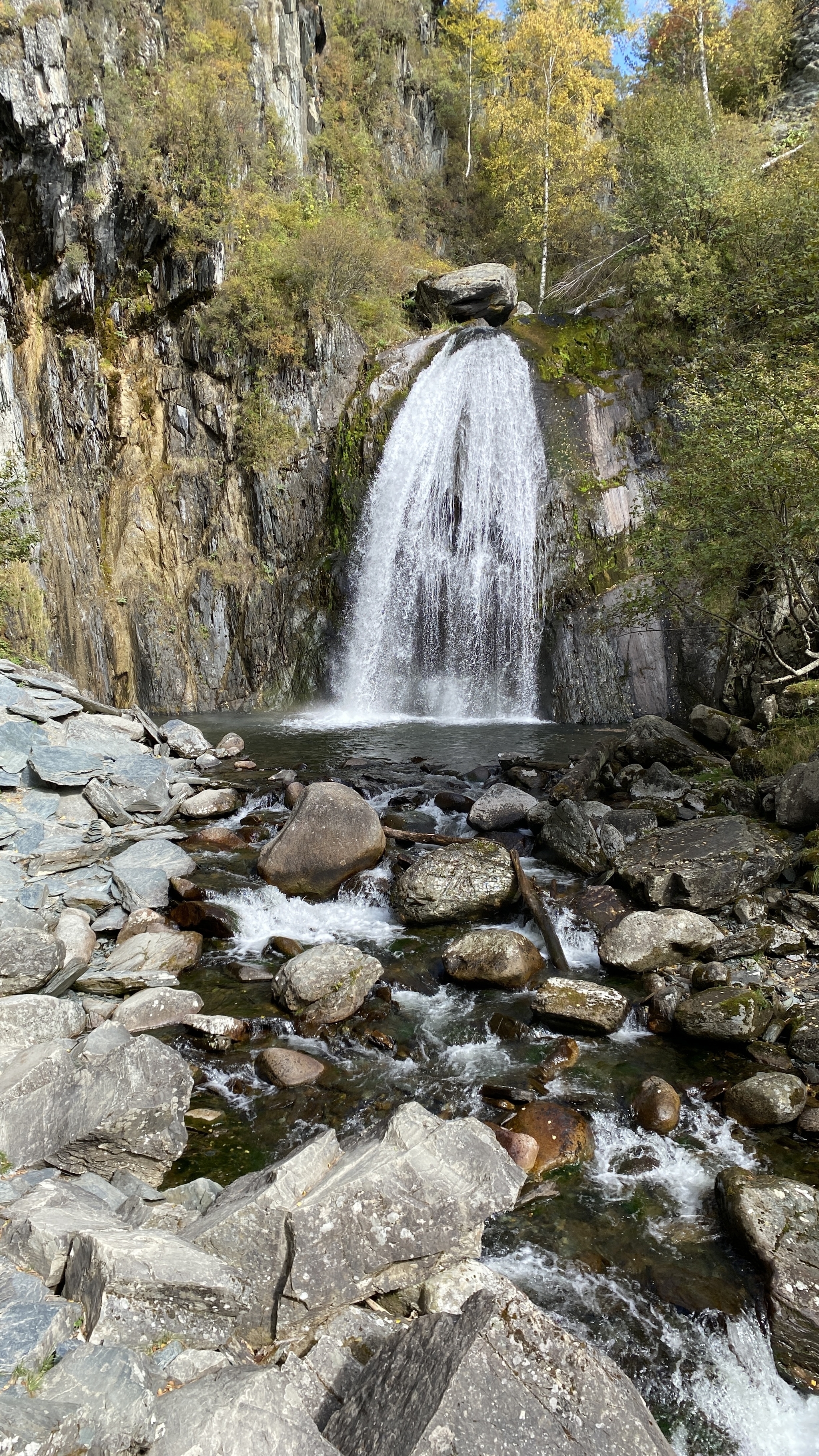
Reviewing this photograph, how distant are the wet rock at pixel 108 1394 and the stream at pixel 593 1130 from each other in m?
1.85

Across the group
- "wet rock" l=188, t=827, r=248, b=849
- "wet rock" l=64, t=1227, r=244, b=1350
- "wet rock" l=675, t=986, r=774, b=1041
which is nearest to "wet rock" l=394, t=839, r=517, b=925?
"wet rock" l=675, t=986, r=774, b=1041

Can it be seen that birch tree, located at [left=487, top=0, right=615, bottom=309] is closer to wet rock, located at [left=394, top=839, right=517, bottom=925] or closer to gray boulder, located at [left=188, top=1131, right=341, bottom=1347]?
wet rock, located at [left=394, top=839, right=517, bottom=925]

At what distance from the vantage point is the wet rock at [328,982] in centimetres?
616

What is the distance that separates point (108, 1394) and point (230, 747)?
1235cm

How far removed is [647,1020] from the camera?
6098 millimetres

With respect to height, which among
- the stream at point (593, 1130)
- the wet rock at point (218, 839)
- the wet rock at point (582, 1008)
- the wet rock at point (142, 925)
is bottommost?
the stream at point (593, 1130)

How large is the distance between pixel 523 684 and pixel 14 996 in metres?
14.7

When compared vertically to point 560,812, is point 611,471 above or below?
above

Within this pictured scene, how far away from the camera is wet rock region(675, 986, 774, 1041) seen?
225 inches

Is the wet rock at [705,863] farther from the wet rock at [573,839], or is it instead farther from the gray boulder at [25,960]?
the gray boulder at [25,960]

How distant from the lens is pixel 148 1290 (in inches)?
115

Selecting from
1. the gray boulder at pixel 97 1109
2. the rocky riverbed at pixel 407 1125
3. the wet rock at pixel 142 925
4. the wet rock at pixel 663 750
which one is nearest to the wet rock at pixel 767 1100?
the rocky riverbed at pixel 407 1125

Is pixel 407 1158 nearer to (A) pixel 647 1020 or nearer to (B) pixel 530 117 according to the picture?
(A) pixel 647 1020

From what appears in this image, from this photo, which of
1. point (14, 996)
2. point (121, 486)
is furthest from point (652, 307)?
point (14, 996)
